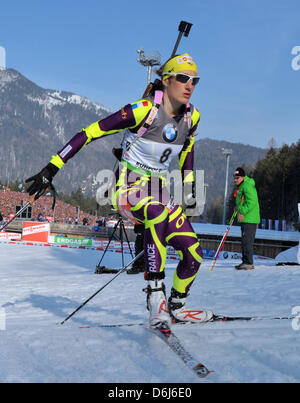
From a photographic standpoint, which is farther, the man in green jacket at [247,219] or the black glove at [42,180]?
the man in green jacket at [247,219]

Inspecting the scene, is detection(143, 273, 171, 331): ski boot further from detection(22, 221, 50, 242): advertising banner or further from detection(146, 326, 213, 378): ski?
detection(22, 221, 50, 242): advertising banner

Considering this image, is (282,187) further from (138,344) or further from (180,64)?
(138,344)

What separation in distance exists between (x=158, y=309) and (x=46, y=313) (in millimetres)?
2000

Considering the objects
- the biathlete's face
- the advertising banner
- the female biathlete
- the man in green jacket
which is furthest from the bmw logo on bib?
the advertising banner

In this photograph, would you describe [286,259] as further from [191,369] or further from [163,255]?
[191,369]

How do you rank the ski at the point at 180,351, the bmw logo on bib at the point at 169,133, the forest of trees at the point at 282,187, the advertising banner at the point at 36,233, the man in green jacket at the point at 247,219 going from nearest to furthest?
the ski at the point at 180,351, the bmw logo on bib at the point at 169,133, the man in green jacket at the point at 247,219, the advertising banner at the point at 36,233, the forest of trees at the point at 282,187

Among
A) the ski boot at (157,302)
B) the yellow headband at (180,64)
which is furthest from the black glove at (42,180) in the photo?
the yellow headband at (180,64)

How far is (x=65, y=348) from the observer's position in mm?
2580

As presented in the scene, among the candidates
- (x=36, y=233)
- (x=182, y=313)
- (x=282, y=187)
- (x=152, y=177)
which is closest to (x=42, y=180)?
(x=152, y=177)

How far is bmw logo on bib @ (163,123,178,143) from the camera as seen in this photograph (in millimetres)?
3154

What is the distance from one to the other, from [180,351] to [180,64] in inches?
88.2

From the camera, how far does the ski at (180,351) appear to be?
2.09m

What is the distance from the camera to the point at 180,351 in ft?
7.80

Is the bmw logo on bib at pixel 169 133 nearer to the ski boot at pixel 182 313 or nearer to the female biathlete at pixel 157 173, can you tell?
the female biathlete at pixel 157 173
